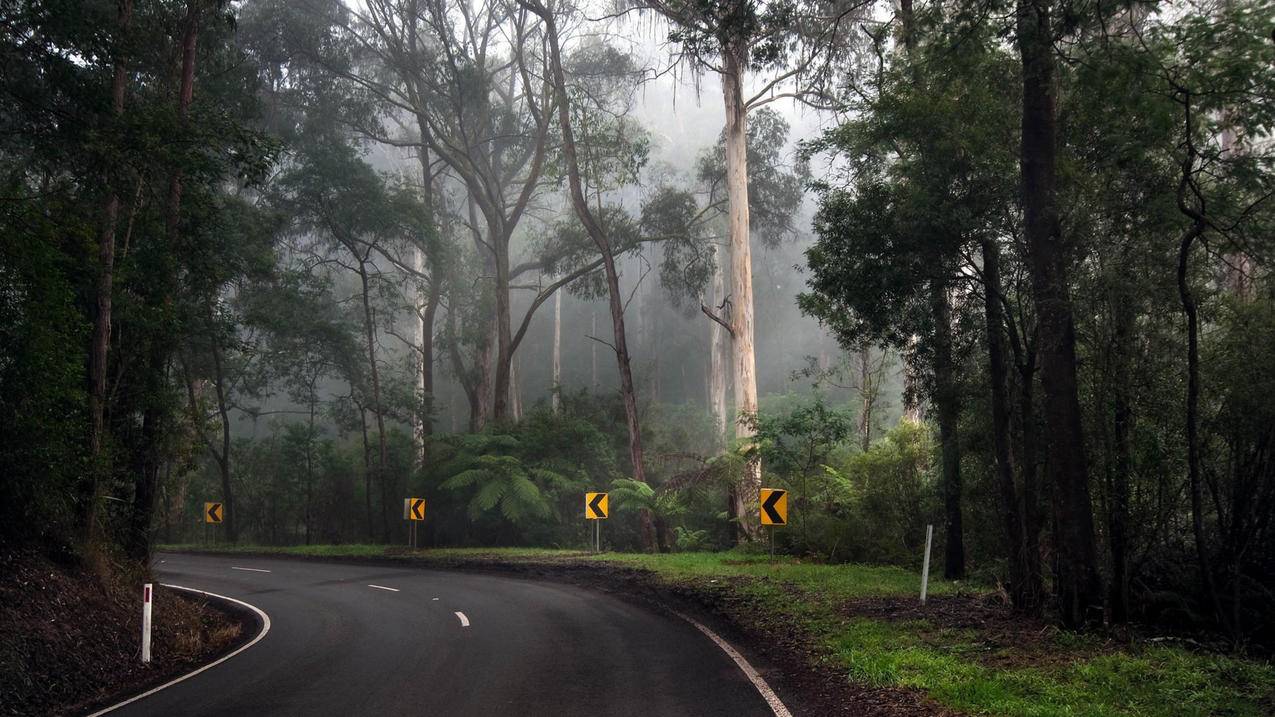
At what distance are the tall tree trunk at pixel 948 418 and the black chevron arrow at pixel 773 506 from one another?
3213mm

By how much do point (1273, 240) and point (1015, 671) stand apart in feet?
17.2

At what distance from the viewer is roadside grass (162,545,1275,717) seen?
6.89 metres

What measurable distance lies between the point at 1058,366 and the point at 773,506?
8913mm

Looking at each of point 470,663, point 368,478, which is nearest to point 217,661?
point 470,663

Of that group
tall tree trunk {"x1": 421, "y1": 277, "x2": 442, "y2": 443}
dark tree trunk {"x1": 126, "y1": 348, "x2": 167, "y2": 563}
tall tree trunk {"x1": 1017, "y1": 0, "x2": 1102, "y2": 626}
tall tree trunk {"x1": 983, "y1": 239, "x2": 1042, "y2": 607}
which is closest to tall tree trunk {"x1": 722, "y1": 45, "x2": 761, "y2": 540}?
tall tree trunk {"x1": 983, "y1": 239, "x2": 1042, "y2": 607}

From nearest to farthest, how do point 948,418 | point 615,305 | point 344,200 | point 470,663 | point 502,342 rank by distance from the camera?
point 470,663
point 948,418
point 615,305
point 344,200
point 502,342

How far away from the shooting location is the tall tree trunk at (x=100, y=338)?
41.0ft

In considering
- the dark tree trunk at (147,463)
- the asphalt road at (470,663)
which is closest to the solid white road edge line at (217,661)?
the asphalt road at (470,663)

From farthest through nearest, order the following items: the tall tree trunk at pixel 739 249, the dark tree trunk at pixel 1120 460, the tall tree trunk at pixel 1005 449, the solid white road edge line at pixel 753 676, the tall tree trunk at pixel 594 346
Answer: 1. the tall tree trunk at pixel 594 346
2. the tall tree trunk at pixel 739 249
3. the tall tree trunk at pixel 1005 449
4. the dark tree trunk at pixel 1120 460
5. the solid white road edge line at pixel 753 676

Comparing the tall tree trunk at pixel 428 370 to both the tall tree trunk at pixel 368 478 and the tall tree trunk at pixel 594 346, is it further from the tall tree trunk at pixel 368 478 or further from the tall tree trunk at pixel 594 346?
the tall tree trunk at pixel 594 346

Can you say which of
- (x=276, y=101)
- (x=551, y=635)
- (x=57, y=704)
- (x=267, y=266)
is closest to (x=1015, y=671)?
(x=551, y=635)

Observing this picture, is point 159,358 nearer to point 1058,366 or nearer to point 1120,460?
point 1058,366

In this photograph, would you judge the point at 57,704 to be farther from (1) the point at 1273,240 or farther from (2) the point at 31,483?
(1) the point at 1273,240

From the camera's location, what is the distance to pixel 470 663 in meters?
10.2
